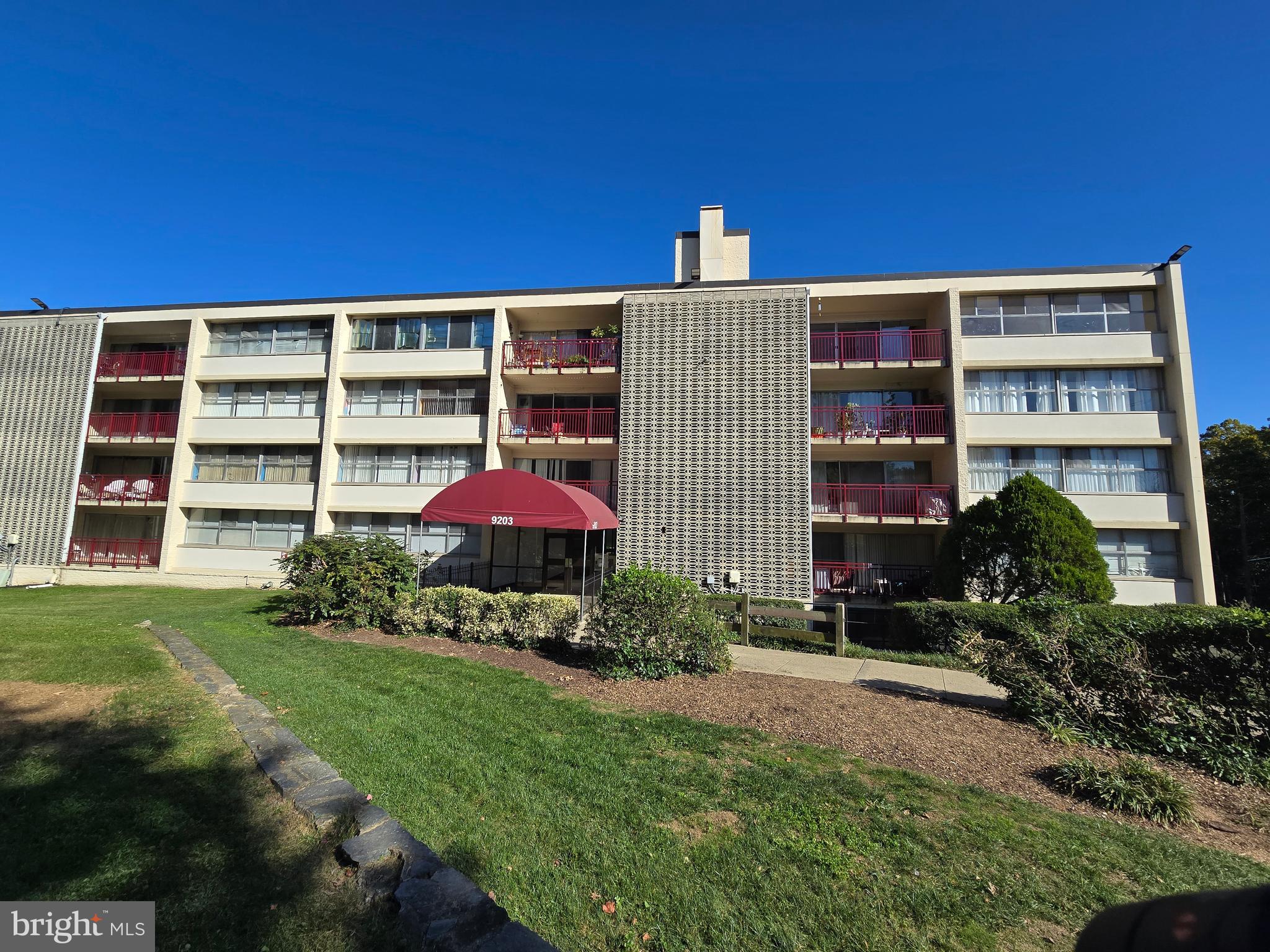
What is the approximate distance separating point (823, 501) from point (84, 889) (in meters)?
17.4

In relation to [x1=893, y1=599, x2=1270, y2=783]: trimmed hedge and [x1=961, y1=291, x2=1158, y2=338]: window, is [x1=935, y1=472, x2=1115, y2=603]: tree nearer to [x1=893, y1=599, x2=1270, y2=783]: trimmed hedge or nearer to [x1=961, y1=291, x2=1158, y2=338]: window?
[x1=893, y1=599, x2=1270, y2=783]: trimmed hedge

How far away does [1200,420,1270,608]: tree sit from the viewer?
2823cm

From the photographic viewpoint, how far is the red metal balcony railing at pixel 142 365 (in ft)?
70.4

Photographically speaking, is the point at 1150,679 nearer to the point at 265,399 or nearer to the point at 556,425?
the point at 556,425

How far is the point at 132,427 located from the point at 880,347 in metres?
27.8

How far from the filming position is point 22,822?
3.56 meters

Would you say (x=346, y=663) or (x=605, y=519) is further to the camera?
(x=605, y=519)

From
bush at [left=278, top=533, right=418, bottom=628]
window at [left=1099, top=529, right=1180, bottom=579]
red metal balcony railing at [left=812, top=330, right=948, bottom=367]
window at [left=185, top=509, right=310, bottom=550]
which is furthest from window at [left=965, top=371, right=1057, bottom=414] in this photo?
window at [left=185, top=509, right=310, bottom=550]

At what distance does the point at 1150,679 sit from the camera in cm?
587

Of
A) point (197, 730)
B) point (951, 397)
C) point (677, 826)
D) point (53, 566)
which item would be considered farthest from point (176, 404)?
point (951, 397)

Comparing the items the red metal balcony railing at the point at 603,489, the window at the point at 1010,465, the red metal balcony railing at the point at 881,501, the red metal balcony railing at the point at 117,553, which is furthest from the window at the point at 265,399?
the window at the point at 1010,465

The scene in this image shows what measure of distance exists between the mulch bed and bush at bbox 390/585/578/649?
2.07 ft

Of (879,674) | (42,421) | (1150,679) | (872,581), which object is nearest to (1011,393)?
(872,581)

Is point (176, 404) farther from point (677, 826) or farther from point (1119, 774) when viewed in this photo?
point (1119, 774)
